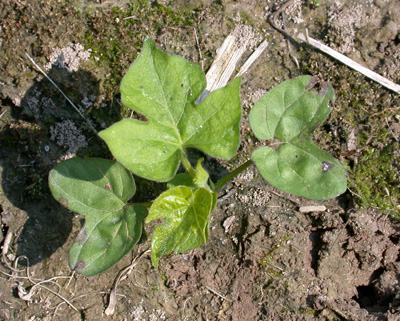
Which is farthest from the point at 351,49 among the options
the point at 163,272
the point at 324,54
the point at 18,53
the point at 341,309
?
the point at 18,53

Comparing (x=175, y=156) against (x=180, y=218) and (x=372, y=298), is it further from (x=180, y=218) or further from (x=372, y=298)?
(x=372, y=298)

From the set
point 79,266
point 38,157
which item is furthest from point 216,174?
point 38,157

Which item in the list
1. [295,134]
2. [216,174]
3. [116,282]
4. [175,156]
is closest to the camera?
[175,156]

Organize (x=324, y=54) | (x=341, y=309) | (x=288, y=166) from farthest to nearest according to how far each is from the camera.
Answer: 1. (x=324, y=54)
2. (x=341, y=309)
3. (x=288, y=166)

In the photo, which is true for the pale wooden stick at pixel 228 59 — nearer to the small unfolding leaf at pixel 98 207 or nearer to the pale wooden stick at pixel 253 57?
the pale wooden stick at pixel 253 57

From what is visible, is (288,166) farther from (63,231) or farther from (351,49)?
(63,231)

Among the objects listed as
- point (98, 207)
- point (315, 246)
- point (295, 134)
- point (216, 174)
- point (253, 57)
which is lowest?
point (315, 246)

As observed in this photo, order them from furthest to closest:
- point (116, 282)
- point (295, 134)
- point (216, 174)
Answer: point (216, 174) → point (116, 282) → point (295, 134)
